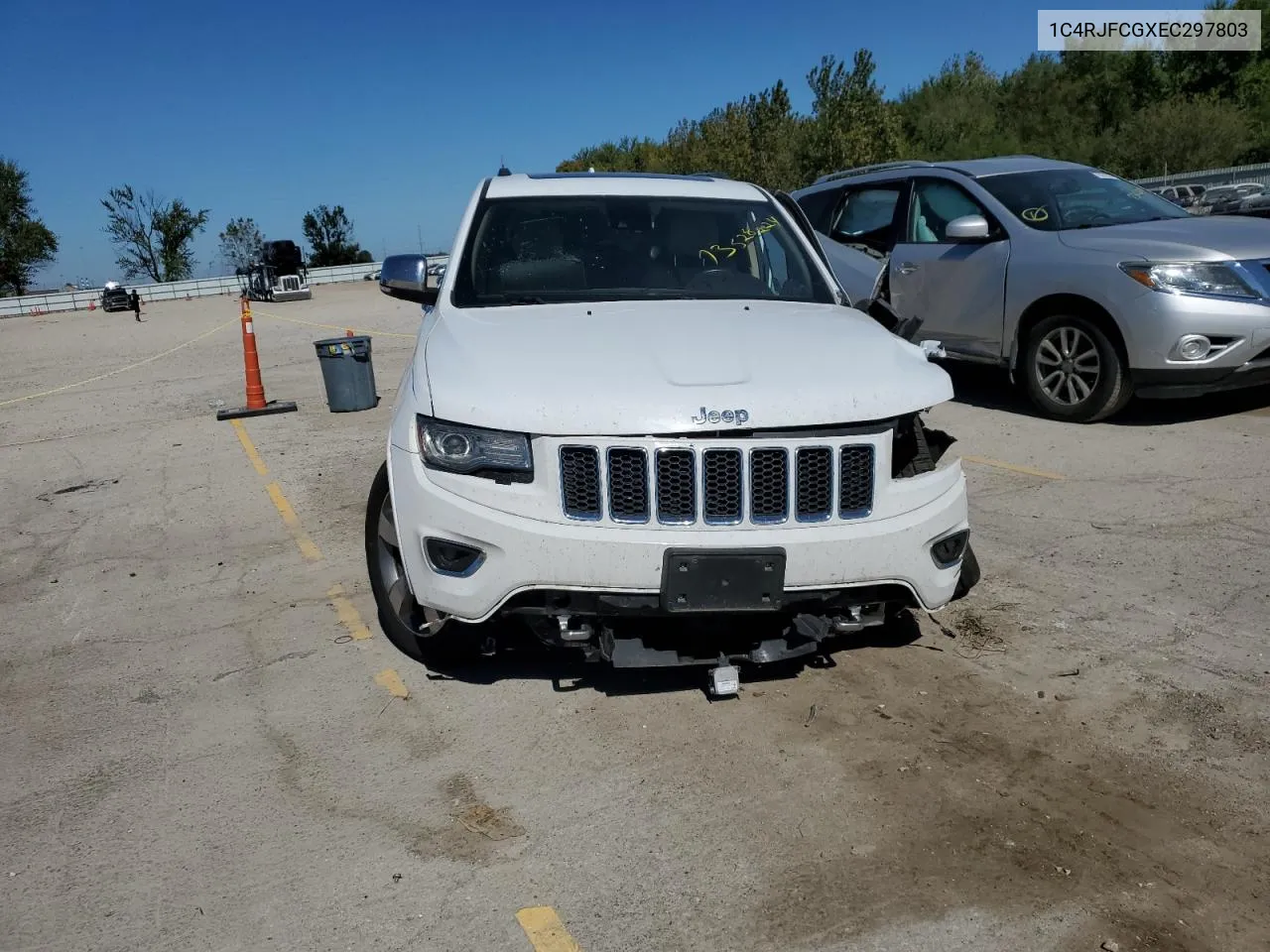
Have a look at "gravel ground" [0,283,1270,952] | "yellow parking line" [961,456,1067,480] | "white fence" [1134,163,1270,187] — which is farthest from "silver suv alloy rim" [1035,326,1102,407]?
"white fence" [1134,163,1270,187]

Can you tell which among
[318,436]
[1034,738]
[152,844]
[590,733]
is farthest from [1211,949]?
[318,436]

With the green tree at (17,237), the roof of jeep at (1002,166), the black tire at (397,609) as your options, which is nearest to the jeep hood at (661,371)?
the black tire at (397,609)

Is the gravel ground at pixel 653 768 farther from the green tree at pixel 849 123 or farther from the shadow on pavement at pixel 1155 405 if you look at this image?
the green tree at pixel 849 123

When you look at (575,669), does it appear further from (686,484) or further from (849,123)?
(849,123)

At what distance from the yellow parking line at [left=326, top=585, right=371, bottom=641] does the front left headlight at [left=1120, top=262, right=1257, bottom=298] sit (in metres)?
5.63

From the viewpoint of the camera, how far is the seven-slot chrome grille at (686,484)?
325cm

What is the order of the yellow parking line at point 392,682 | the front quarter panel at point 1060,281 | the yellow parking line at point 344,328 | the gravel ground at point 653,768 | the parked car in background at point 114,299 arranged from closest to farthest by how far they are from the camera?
the gravel ground at point 653,768 → the yellow parking line at point 392,682 → the front quarter panel at point 1060,281 → the yellow parking line at point 344,328 → the parked car in background at point 114,299

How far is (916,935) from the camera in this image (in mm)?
2611

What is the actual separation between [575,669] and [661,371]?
1329 mm

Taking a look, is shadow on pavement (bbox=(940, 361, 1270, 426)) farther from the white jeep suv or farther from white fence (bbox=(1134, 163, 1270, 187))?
white fence (bbox=(1134, 163, 1270, 187))

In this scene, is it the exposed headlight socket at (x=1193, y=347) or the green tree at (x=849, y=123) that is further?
the green tree at (x=849, y=123)

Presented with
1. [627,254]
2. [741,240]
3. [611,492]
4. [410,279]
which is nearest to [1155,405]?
[741,240]

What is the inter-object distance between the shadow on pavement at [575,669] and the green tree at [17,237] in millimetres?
84274

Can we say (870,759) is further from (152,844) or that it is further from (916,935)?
(152,844)
